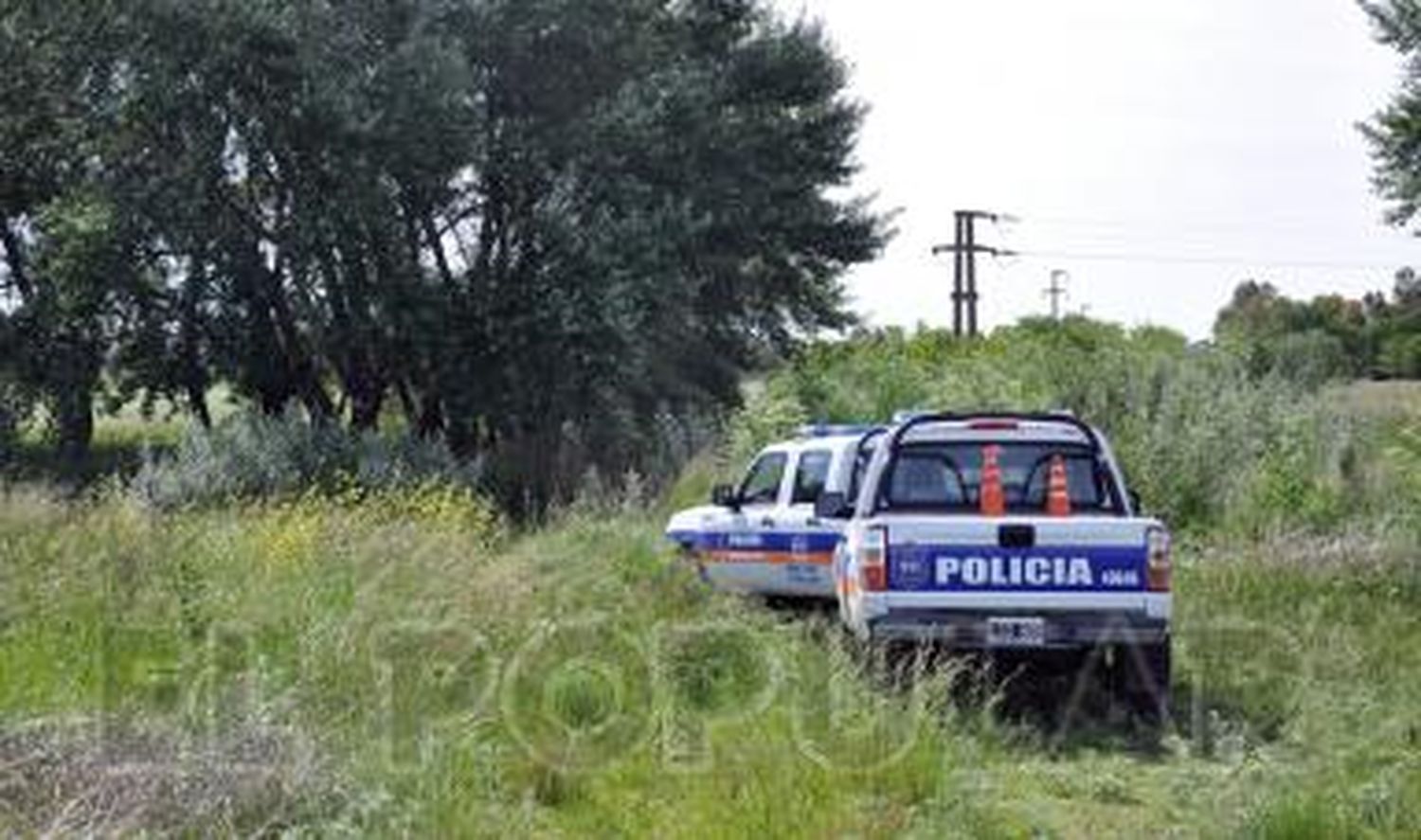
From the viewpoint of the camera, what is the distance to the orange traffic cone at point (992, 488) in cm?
1242

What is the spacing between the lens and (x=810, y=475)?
52.7 feet

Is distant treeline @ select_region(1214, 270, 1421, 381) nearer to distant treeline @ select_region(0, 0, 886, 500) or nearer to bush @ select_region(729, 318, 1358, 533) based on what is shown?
bush @ select_region(729, 318, 1358, 533)

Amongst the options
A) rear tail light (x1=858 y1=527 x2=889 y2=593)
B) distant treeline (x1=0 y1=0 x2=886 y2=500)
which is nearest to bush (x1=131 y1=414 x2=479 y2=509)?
distant treeline (x1=0 y1=0 x2=886 y2=500)

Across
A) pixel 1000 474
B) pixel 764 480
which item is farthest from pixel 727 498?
pixel 1000 474

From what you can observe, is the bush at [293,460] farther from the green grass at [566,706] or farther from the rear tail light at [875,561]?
the rear tail light at [875,561]

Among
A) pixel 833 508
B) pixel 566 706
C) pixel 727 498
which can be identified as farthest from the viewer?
pixel 727 498

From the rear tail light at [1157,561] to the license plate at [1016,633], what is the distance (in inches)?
27.5

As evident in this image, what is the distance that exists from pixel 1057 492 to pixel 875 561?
5.93 feet

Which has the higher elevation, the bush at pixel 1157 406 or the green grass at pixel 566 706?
the bush at pixel 1157 406

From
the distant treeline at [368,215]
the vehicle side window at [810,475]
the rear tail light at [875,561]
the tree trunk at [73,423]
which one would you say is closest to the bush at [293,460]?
the distant treeline at [368,215]

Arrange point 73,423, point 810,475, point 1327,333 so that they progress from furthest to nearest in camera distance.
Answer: point 1327,333 < point 73,423 < point 810,475

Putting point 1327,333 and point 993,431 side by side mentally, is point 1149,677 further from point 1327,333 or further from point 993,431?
point 1327,333

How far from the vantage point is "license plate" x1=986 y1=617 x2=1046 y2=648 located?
37.4ft

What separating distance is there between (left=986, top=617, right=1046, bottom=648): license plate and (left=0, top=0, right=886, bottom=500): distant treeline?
17.3m
